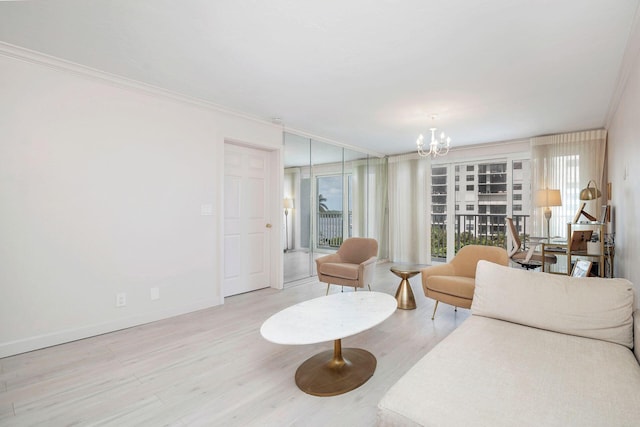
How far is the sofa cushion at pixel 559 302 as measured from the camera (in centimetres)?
170

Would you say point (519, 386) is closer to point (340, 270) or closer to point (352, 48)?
point (352, 48)

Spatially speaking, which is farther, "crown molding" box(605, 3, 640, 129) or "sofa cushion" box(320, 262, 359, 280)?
"sofa cushion" box(320, 262, 359, 280)

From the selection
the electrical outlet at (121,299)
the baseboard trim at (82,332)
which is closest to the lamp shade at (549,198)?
the baseboard trim at (82,332)

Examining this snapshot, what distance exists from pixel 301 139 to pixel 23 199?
3.45m

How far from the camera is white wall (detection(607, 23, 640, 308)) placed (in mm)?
2367

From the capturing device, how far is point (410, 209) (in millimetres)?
6688

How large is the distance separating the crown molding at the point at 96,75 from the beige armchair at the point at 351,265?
2309 mm

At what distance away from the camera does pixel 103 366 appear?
7.67 feet

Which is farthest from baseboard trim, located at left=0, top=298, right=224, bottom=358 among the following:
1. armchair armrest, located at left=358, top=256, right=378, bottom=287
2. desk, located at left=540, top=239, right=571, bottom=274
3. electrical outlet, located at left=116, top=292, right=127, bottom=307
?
desk, located at left=540, top=239, right=571, bottom=274

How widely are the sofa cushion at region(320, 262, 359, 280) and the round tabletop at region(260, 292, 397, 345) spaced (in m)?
1.08

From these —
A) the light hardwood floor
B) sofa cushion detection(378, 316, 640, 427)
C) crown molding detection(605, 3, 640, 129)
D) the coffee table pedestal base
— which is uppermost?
crown molding detection(605, 3, 640, 129)

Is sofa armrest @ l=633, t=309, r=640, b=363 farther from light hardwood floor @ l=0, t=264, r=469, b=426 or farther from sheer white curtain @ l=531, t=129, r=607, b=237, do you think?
sheer white curtain @ l=531, t=129, r=607, b=237

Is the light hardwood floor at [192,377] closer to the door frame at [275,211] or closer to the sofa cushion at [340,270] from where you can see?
the sofa cushion at [340,270]

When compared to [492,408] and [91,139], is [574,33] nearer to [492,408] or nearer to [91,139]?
[492,408]
